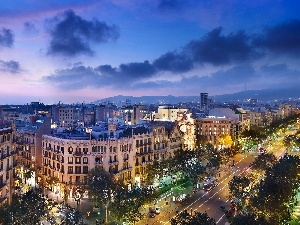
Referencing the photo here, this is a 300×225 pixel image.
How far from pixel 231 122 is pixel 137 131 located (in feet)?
223

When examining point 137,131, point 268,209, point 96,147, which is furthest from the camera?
point 137,131

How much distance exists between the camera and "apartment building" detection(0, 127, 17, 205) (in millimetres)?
61594

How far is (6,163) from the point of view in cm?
6369

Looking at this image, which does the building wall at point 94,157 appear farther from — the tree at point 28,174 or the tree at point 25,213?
the tree at point 25,213

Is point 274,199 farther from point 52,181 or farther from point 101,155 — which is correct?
point 52,181

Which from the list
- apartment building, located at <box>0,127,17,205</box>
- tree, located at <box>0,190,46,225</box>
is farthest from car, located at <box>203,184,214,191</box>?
tree, located at <box>0,190,46,225</box>

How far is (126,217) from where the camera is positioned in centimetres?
5434

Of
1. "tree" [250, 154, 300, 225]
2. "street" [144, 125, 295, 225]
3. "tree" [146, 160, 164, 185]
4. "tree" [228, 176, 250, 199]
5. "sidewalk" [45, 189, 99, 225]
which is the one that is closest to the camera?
"tree" [250, 154, 300, 225]

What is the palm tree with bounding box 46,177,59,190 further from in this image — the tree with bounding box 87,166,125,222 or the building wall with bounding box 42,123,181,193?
the tree with bounding box 87,166,125,222

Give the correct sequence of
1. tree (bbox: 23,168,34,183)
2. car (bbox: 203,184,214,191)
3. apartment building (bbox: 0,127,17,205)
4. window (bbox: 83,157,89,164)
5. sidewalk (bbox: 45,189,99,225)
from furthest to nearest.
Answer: tree (bbox: 23,168,34,183)
car (bbox: 203,184,214,191)
window (bbox: 83,157,89,164)
sidewalk (bbox: 45,189,99,225)
apartment building (bbox: 0,127,17,205)

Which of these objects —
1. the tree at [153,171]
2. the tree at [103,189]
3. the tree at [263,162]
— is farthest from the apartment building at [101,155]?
the tree at [263,162]

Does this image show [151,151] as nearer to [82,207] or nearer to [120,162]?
[120,162]

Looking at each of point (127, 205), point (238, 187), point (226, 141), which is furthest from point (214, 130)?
point (127, 205)

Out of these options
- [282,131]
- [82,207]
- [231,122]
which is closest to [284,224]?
[82,207]
